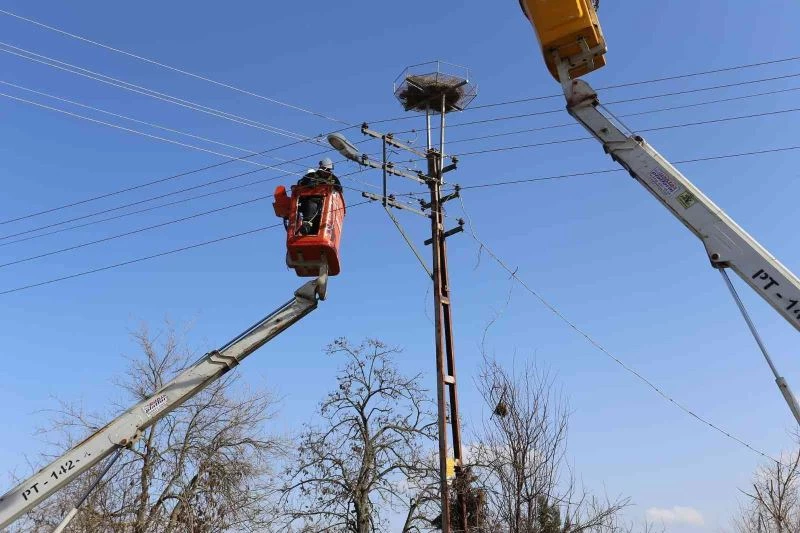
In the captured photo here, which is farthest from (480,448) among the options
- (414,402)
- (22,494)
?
(414,402)

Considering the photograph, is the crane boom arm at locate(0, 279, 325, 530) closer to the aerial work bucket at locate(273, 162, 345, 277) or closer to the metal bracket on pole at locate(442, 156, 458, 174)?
the aerial work bucket at locate(273, 162, 345, 277)

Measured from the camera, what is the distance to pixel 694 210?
738 centimetres

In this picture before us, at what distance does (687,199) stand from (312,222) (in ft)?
19.1

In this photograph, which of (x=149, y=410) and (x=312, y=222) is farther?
(x=312, y=222)

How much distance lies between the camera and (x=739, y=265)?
6.97 meters

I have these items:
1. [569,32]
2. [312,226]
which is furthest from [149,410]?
[569,32]

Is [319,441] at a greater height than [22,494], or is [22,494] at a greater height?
[319,441]

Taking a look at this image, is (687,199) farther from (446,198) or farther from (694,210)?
(446,198)

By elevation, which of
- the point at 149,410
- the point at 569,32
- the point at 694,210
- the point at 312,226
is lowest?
the point at 149,410

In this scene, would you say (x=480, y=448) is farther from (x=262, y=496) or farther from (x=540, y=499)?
(x=262, y=496)

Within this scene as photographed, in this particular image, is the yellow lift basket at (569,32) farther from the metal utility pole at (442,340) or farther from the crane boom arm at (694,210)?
the metal utility pole at (442,340)

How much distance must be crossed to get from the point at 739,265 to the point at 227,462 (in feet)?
65.4

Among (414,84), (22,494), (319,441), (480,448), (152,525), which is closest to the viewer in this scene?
(22,494)

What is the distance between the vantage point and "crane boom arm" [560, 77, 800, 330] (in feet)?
22.1
